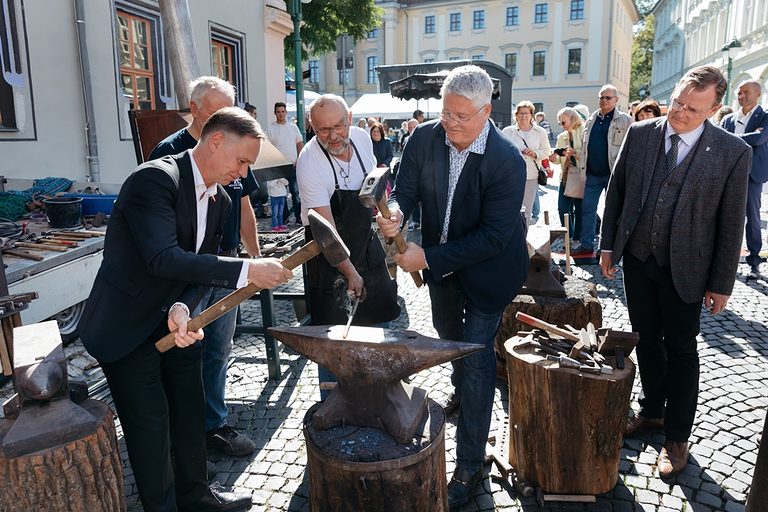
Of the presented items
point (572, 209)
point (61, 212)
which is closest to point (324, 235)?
point (61, 212)

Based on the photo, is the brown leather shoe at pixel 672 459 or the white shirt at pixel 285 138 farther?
the white shirt at pixel 285 138

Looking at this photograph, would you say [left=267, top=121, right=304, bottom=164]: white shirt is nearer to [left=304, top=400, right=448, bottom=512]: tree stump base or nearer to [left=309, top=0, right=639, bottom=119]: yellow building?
[left=304, top=400, right=448, bottom=512]: tree stump base

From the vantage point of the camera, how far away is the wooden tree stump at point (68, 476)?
2.01 metres

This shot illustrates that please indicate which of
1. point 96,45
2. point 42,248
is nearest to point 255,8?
point 96,45

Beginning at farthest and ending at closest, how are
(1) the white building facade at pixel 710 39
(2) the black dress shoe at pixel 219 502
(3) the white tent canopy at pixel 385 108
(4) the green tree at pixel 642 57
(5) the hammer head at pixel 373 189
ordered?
(4) the green tree at pixel 642 57 → (1) the white building facade at pixel 710 39 → (3) the white tent canopy at pixel 385 108 → (2) the black dress shoe at pixel 219 502 → (5) the hammer head at pixel 373 189

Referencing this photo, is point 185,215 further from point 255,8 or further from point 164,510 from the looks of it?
point 255,8

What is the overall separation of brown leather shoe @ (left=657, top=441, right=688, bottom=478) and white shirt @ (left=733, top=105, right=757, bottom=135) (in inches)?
192

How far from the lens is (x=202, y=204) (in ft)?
7.67

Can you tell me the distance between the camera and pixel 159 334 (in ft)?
7.70

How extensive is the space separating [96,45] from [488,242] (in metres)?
6.58

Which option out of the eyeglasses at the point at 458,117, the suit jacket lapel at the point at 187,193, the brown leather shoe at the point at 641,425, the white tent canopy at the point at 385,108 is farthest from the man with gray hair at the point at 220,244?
the white tent canopy at the point at 385,108

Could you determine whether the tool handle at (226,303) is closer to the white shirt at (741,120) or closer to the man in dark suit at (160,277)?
the man in dark suit at (160,277)

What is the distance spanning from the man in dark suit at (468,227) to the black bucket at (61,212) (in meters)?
3.54

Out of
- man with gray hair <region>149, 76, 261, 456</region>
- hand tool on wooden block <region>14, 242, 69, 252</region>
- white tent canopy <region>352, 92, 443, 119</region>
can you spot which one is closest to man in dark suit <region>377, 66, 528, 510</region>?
man with gray hair <region>149, 76, 261, 456</region>
